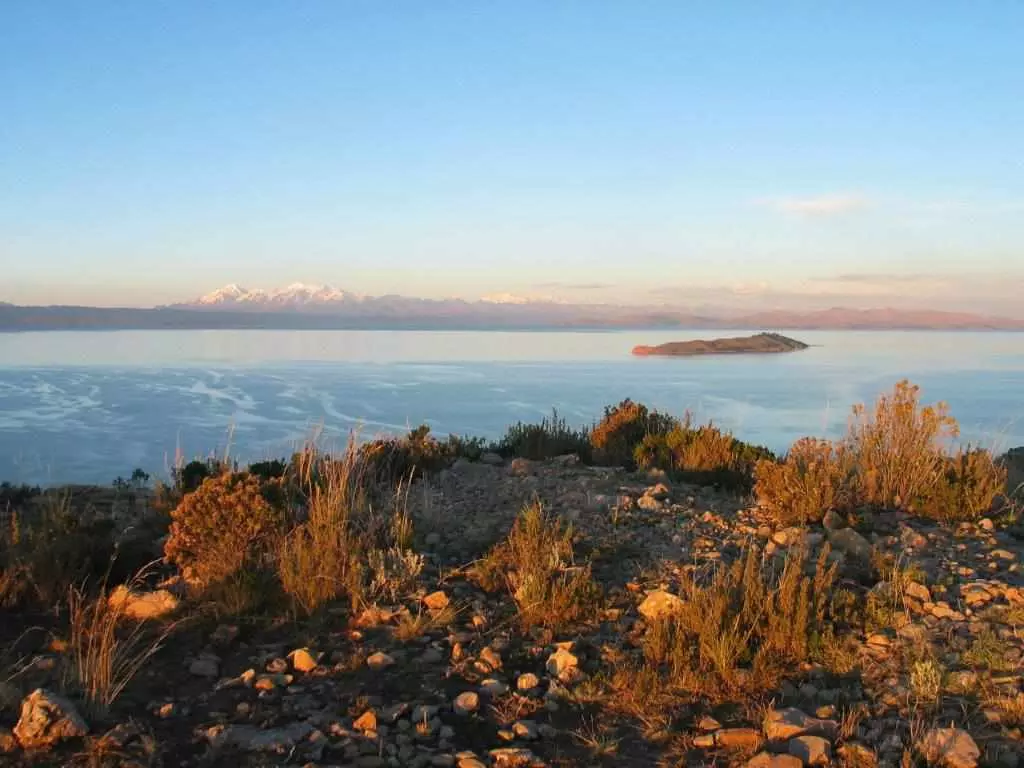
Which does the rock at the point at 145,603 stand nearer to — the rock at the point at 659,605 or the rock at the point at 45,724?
the rock at the point at 45,724

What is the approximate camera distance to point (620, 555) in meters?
6.10

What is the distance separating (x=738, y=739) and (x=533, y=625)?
156 cm

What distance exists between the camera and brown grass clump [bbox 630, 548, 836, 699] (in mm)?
4215

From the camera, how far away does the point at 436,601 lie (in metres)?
5.21

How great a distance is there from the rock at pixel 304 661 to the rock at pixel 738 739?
213 centimetres

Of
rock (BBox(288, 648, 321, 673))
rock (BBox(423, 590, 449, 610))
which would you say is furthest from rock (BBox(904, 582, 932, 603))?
rock (BBox(288, 648, 321, 673))

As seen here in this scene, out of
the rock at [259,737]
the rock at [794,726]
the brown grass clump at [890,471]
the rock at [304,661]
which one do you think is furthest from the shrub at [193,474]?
the rock at [794,726]

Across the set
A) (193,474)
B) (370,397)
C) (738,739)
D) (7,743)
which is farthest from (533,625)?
(370,397)

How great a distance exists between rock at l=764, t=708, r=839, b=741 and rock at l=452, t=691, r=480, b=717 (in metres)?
1.35

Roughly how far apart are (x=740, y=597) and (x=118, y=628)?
3.81m

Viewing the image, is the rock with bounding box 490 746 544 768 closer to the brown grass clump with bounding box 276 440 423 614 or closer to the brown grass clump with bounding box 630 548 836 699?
the brown grass clump with bounding box 630 548 836 699

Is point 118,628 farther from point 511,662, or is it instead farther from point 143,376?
point 143,376

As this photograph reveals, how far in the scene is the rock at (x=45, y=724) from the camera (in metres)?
3.70

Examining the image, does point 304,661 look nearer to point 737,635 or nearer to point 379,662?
point 379,662
